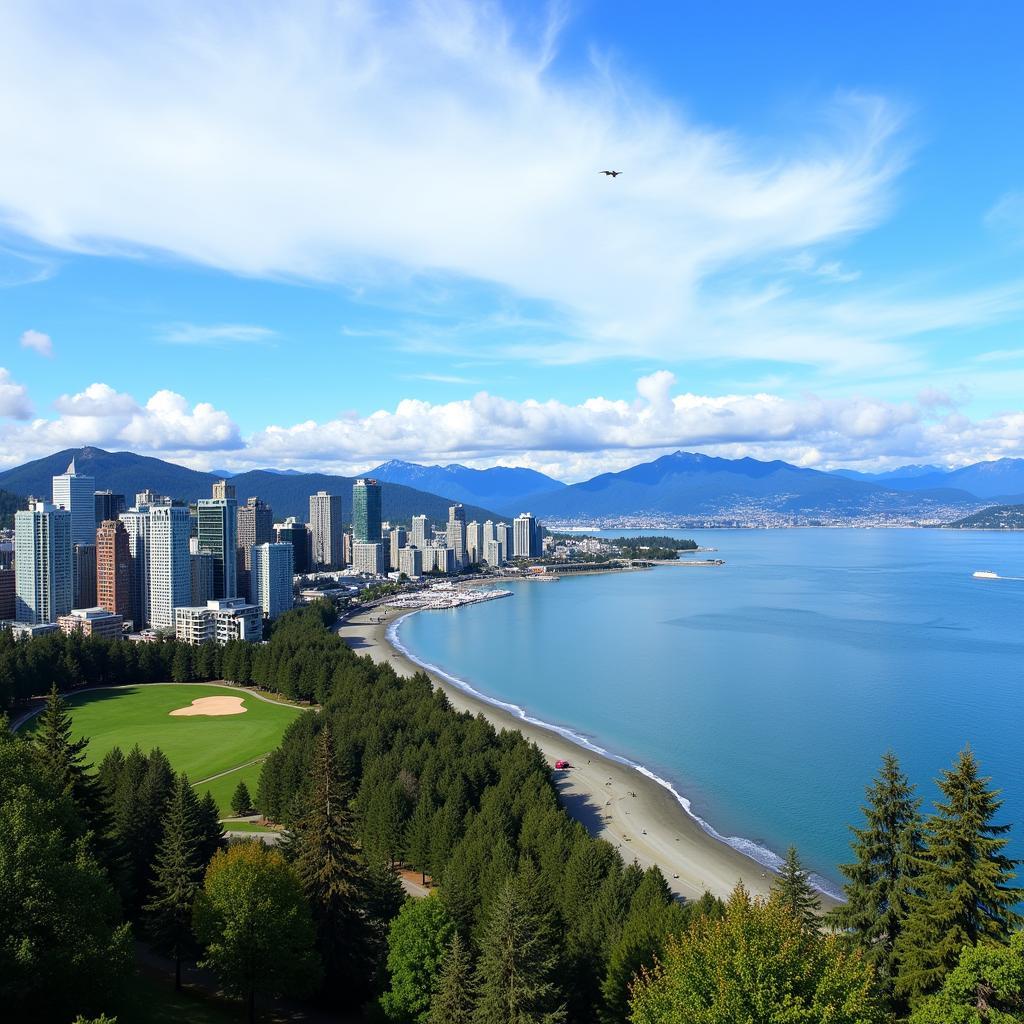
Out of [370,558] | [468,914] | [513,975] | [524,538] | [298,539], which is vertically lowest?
[468,914]

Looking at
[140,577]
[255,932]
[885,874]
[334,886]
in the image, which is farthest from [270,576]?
[885,874]

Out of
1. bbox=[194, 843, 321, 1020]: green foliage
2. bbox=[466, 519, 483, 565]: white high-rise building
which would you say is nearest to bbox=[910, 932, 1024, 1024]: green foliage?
bbox=[194, 843, 321, 1020]: green foliage

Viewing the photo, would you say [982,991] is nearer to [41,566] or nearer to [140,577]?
[140,577]

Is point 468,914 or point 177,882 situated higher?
point 177,882

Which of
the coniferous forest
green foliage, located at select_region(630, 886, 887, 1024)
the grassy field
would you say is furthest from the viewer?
the grassy field

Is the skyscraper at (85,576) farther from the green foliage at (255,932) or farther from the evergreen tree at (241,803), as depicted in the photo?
the green foliage at (255,932)

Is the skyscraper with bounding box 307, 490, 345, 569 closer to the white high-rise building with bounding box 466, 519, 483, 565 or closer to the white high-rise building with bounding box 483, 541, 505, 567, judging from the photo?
the white high-rise building with bounding box 466, 519, 483, 565
